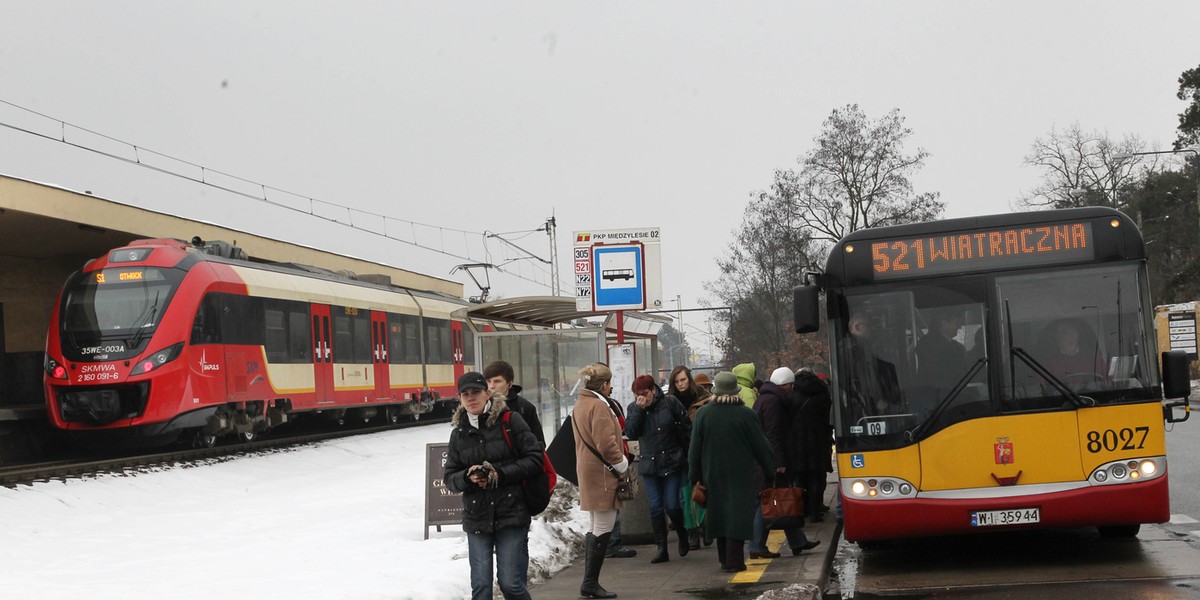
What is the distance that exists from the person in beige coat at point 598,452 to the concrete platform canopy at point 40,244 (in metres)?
15.0

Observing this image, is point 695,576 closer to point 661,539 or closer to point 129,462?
point 661,539

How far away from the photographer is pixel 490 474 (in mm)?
7203

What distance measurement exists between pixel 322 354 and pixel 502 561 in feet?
66.1

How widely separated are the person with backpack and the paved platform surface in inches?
74.6

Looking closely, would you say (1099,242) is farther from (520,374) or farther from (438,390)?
(438,390)

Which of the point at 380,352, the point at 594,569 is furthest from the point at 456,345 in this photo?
the point at 594,569

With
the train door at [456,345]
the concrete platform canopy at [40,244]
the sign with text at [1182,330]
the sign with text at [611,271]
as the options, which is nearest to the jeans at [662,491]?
the sign with text at [611,271]

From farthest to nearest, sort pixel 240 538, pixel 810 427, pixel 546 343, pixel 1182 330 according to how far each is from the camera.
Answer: pixel 1182 330 < pixel 546 343 < pixel 810 427 < pixel 240 538

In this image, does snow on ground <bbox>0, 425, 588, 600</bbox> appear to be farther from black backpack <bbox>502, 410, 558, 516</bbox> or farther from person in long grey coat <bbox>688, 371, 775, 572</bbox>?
black backpack <bbox>502, 410, 558, 516</bbox>

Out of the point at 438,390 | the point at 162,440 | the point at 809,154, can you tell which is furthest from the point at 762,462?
the point at 809,154

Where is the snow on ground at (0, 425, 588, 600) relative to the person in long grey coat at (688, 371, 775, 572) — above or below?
below

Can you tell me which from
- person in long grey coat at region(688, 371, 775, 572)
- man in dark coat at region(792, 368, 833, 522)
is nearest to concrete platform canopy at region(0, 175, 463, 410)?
man in dark coat at region(792, 368, 833, 522)

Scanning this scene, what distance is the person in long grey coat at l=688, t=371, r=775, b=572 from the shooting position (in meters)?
9.88

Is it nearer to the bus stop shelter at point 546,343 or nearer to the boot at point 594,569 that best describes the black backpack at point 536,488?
the boot at point 594,569
